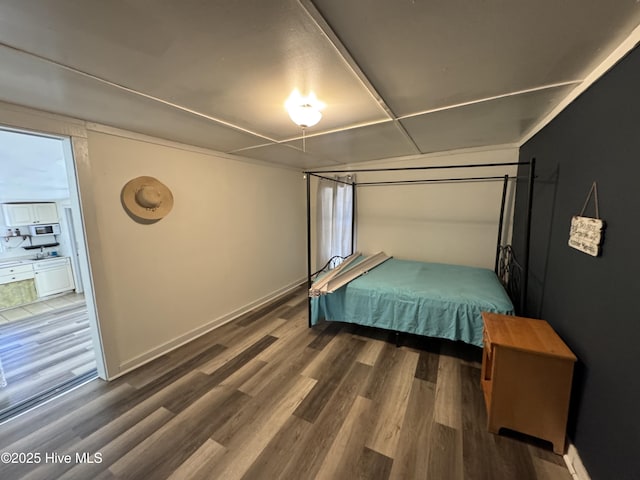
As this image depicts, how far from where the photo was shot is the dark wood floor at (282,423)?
149 centimetres

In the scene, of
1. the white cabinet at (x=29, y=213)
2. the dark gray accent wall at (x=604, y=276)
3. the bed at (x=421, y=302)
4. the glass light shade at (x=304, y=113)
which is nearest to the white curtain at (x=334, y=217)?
the bed at (x=421, y=302)

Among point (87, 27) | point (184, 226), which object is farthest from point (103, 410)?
point (87, 27)

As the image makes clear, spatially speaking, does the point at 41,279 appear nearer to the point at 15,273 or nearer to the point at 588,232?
the point at 15,273

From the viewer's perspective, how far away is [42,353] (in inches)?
109

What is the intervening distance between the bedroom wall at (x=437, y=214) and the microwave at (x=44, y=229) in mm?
6450

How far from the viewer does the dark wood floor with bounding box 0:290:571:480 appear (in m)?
1.49

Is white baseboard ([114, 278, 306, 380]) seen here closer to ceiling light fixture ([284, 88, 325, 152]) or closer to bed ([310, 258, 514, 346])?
bed ([310, 258, 514, 346])

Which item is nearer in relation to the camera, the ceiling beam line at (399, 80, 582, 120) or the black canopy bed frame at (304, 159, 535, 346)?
the ceiling beam line at (399, 80, 582, 120)

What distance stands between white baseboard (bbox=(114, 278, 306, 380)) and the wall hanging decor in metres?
3.59

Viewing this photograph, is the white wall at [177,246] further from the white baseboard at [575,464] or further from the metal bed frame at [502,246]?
the white baseboard at [575,464]

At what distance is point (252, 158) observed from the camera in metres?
3.62

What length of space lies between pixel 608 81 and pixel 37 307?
24.1 ft

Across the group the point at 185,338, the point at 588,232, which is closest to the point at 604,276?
the point at 588,232

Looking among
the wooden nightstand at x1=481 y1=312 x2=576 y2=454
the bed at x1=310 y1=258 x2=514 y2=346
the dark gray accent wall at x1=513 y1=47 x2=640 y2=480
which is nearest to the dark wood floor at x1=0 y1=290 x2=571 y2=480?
the wooden nightstand at x1=481 y1=312 x2=576 y2=454
